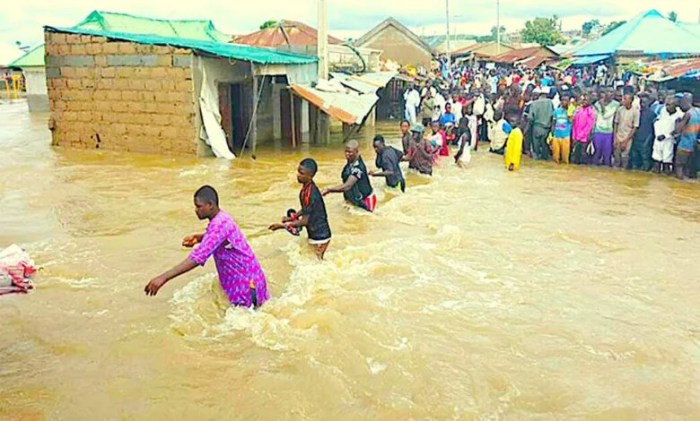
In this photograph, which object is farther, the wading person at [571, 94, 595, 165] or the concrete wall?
the concrete wall

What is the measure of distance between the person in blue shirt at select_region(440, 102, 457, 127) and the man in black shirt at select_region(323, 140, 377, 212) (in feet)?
24.3

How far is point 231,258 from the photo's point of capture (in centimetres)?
484

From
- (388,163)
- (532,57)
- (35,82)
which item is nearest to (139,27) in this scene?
(35,82)

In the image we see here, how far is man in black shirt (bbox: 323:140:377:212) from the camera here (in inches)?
293

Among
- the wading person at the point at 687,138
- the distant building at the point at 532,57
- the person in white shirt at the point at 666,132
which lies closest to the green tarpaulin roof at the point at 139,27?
the distant building at the point at 532,57

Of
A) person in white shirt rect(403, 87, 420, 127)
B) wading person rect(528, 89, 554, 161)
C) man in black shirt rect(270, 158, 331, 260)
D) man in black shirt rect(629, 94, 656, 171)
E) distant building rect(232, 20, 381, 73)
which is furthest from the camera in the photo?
distant building rect(232, 20, 381, 73)

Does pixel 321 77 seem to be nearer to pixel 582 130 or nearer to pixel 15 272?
pixel 582 130

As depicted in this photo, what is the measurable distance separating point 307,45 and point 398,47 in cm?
1583

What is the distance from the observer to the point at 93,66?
14.4 metres

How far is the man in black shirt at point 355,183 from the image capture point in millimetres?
7449

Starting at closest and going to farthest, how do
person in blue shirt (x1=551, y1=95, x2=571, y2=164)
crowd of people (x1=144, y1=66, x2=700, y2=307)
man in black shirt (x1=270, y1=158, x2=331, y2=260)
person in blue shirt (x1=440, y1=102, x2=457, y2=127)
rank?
man in black shirt (x1=270, y1=158, x2=331, y2=260) < crowd of people (x1=144, y1=66, x2=700, y2=307) < person in blue shirt (x1=551, y1=95, x2=571, y2=164) < person in blue shirt (x1=440, y1=102, x2=457, y2=127)

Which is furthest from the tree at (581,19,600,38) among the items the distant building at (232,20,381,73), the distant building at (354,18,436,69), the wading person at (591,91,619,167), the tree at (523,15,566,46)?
the wading person at (591,91,619,167)

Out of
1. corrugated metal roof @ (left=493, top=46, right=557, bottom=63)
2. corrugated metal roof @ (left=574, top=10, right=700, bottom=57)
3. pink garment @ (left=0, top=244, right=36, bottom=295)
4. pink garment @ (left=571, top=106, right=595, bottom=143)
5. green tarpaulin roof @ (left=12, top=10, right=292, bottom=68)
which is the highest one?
green tarpaulin roof @ (left=12, top=10, right=292, bottom=68)

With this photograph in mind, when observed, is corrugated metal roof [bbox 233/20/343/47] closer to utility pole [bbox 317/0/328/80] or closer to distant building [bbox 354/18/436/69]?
utility pole [bbox 317/0/328/80]
